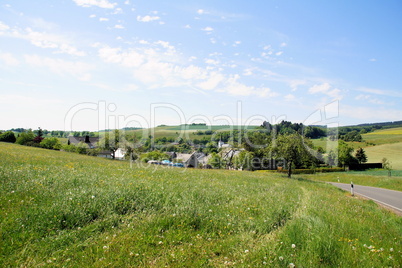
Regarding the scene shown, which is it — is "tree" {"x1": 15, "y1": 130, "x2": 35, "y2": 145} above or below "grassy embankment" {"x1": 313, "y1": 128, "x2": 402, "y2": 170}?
above

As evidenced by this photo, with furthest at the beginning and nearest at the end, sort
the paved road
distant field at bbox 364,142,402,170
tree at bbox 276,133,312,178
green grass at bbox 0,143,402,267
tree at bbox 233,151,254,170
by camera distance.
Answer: distant field at bbox 364,142,402,170 → tree at bbox 233,151,254,170 → tree at bbox 276,133,312,178 → the paved road → green grass at bbox 0,143,402,267

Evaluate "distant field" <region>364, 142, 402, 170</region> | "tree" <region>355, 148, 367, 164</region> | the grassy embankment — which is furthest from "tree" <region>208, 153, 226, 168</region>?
"distant field" <region>364, 142, 402, 170</region>

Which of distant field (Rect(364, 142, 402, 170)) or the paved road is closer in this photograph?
the paved road

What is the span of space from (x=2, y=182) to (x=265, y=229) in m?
9.51

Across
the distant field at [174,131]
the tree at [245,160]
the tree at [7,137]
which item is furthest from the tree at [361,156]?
the tree at [7,137]

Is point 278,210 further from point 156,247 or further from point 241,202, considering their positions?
point 156,247

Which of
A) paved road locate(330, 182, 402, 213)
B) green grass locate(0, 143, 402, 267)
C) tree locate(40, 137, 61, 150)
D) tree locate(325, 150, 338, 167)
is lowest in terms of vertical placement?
Result: tree locate(325, 150, 338, 167)

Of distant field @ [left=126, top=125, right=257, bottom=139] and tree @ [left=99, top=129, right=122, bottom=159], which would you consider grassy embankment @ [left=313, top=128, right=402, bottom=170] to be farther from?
tree @ [left=99, top=129, right=122, bottom=159]

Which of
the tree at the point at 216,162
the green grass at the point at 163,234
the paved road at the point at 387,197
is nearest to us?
the green grass at the point at 163,234

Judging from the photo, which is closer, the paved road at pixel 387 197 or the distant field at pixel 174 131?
the paved road at pixel 387 197

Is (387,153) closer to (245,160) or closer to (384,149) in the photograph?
(384,149)

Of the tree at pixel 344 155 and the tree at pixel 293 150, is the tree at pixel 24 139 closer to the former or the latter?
the tree at pixel 293 150

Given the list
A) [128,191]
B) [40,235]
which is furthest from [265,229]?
[40,235]

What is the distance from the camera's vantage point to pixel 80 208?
7047 millimetres
